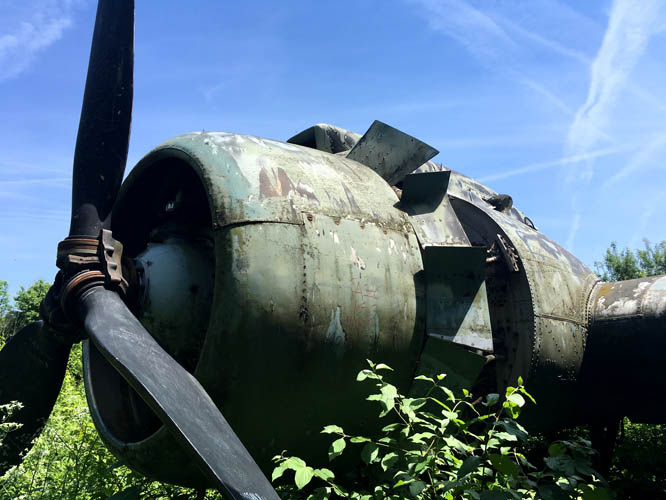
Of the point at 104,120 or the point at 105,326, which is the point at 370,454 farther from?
the point at 104,120


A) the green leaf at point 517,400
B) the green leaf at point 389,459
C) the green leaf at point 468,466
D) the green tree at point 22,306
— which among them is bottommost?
the green leaf at point 468,466

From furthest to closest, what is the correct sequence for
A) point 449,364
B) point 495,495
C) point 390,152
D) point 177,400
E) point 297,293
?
point 390,152, point 449,364, point 297,293, point 177,400, point 495,495

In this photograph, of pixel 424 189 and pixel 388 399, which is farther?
pixel 424 189

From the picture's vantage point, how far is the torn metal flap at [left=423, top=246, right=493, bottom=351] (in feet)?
10.7

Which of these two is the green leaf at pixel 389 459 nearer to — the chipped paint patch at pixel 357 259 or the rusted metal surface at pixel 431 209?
the chipped paint patch at pixel 357 259

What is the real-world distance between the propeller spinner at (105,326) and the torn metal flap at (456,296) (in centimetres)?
140

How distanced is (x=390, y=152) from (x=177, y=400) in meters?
2.35

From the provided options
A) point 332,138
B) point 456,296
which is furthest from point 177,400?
point 332,138

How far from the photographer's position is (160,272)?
3285mm

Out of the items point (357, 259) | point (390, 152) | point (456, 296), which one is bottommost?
point (456, 296)

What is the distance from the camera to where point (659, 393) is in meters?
4.37

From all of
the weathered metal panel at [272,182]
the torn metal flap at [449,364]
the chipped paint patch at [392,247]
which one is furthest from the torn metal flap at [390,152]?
the torn metal flap at [449,364]

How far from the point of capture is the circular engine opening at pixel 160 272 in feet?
10.6

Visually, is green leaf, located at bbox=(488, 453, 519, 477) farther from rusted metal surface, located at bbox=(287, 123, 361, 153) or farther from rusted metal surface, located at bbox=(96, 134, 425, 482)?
rusted metal surface, located at bbox=(287, 123, 361, 153)
